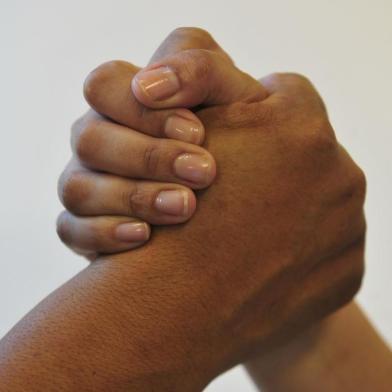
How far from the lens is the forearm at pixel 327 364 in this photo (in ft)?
3.33

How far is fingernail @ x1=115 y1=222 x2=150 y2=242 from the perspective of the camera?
688 mm

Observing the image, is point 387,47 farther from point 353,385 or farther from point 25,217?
point 25,217

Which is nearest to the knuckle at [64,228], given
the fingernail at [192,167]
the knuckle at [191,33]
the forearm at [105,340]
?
the forearm at [105,340]

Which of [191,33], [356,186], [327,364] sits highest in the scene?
[191,33]

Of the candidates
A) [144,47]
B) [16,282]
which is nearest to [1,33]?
[144,47]

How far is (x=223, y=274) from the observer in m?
0.70

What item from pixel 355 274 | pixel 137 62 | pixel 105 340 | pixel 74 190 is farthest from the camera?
pixel 137 62

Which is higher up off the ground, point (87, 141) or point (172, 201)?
point (87, 141)

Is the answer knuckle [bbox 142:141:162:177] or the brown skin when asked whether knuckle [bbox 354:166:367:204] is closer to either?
the brown skin

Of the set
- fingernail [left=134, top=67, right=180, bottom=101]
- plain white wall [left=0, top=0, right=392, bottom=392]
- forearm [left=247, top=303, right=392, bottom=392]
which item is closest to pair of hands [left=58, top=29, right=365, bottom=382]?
fingernail [left=134, top=67, right=180, bottom=101]

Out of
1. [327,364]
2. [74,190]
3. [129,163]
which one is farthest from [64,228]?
[327,364]

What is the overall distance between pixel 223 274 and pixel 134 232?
135 mm

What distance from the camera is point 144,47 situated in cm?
164

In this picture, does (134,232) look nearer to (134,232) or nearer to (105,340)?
(134,232)
